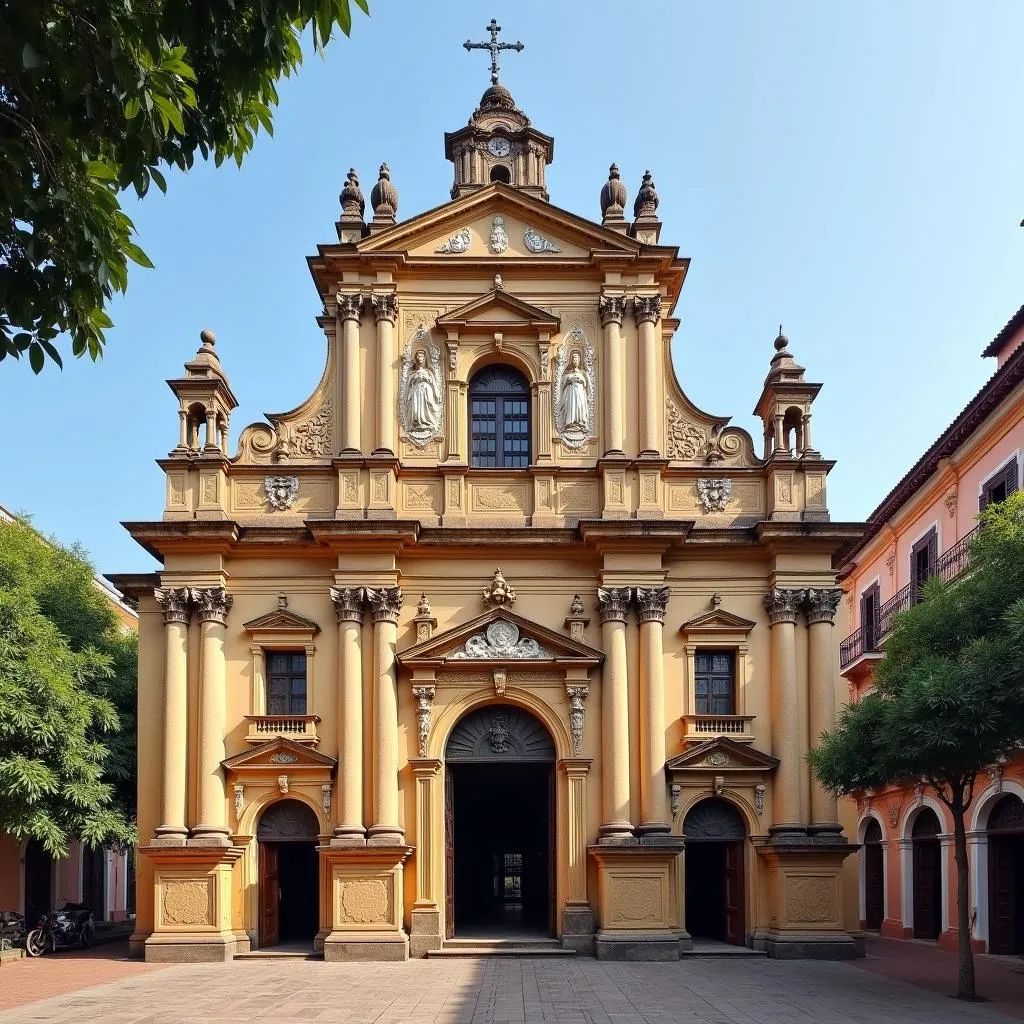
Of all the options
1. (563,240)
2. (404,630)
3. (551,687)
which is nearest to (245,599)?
(404,630)

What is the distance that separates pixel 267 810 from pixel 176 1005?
6912 mm

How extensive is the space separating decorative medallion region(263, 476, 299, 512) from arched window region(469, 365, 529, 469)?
3.89 meters

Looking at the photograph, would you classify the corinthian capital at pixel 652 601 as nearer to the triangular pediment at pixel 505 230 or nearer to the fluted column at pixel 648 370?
the fluted column at pixel 648 370

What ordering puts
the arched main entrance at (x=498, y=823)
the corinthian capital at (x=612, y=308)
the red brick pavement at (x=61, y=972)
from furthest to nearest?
the corinthian capital at (x=612, y=308) < the arched main entrance at (x=498, y=823) < the red brick pavement at (x=61, y=972)

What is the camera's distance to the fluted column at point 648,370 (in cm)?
2486

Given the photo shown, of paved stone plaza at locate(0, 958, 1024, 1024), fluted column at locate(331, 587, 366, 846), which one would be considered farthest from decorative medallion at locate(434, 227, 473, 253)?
paved stone plaza at locate(0, 958, 1024, 1024)

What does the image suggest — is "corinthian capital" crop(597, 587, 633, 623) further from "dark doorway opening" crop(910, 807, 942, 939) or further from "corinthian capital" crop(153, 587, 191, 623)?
"dark doorway opening" crop(910, 807, 942, 939)

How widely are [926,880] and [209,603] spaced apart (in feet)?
60.4

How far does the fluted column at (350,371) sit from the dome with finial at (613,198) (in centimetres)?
605

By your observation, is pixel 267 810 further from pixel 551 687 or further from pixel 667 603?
pixel 667 603

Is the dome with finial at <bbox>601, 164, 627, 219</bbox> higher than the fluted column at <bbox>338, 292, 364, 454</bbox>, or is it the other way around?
the dome with finial at <bbox>601, 164, 627, 219</bbox>

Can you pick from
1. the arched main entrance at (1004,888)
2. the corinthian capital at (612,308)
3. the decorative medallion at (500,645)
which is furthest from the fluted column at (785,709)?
the corinthian capital at (612,308)

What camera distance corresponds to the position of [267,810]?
2366 cm

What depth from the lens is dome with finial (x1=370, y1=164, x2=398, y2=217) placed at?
26.3 meters
